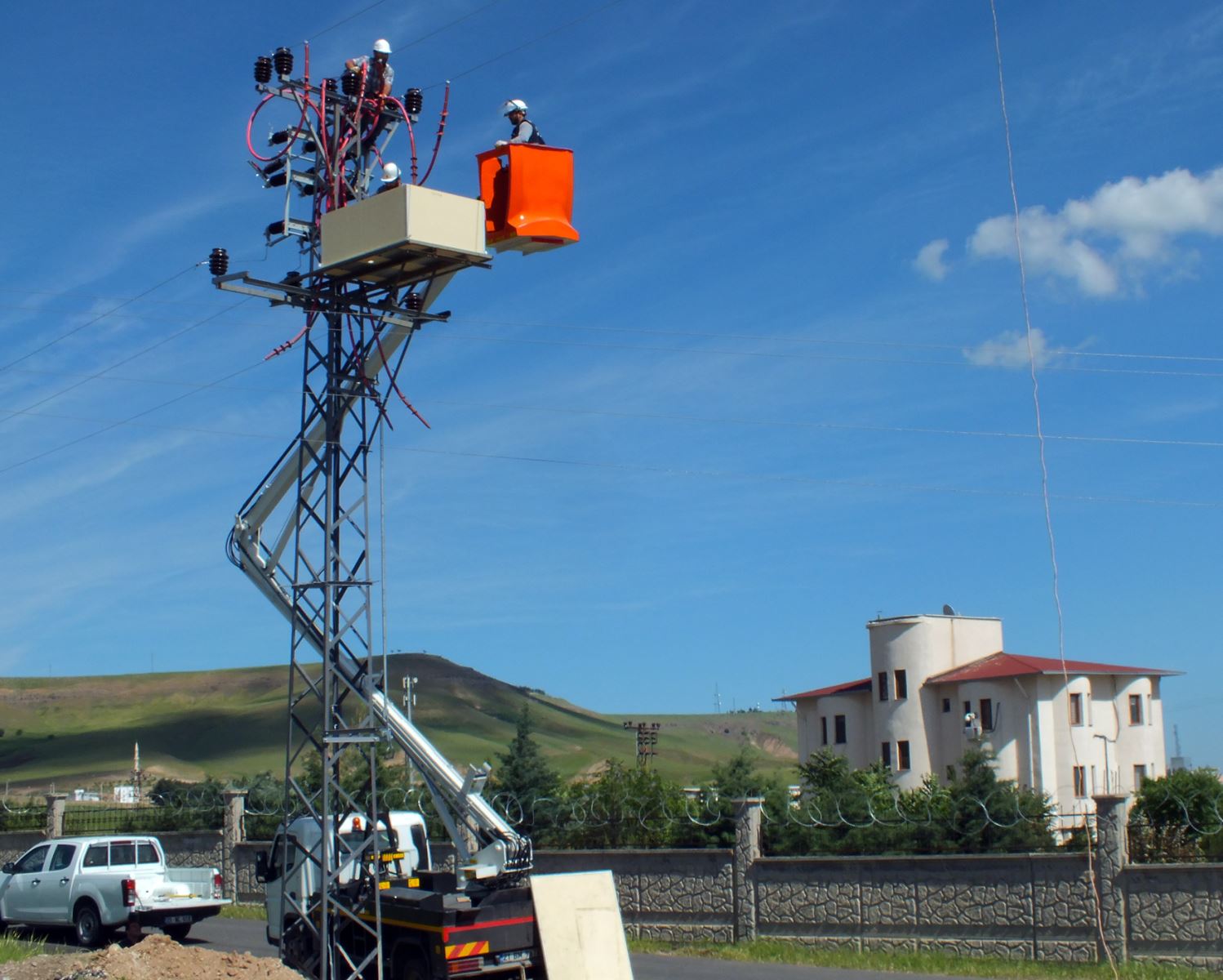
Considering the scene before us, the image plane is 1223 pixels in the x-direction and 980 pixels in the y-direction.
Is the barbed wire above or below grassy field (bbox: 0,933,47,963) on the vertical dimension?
above

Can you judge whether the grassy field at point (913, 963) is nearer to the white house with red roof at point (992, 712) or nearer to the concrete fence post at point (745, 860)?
the concrete fence post at point (745, 860)

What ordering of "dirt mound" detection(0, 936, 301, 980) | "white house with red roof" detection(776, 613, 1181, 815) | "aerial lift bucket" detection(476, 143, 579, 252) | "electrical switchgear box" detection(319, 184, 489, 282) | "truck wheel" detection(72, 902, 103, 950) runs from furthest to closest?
"white house with red roof" detection(776, 613, 1181, 815), "truck wheel" detection(72, 902, 103, 950), "aerial lift bucket" detection(476, 143, 579, 252), "electrical switchgear box" detection(319, 184, 489, 282), "dirt mound" detection(0, 936, 301, 980)

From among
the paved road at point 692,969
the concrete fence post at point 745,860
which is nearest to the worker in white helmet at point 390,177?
the paved road at point 692,969

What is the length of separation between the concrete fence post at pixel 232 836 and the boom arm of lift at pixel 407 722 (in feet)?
43.0

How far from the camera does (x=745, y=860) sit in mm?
24500

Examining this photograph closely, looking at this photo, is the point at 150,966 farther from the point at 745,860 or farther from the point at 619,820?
the point at 619,820

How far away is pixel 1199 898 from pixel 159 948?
46.9 feet

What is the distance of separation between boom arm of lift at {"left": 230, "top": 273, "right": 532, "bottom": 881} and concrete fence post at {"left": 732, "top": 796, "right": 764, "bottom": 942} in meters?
6.28

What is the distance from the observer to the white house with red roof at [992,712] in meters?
61.3

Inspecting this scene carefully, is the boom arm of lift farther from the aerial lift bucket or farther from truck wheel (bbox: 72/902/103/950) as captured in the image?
truck wheel (bbox: 72/902/103/950)

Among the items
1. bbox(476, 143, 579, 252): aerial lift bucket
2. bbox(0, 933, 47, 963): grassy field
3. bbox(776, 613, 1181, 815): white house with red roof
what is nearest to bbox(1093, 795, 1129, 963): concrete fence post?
bbox(476, 143, 579, 252): aerial lift bucket

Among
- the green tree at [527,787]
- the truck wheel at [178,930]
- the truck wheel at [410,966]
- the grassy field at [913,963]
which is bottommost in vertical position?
the grassy field at [913,963]

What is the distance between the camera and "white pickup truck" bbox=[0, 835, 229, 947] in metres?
22.6

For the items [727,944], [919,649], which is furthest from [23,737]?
[727,944]
